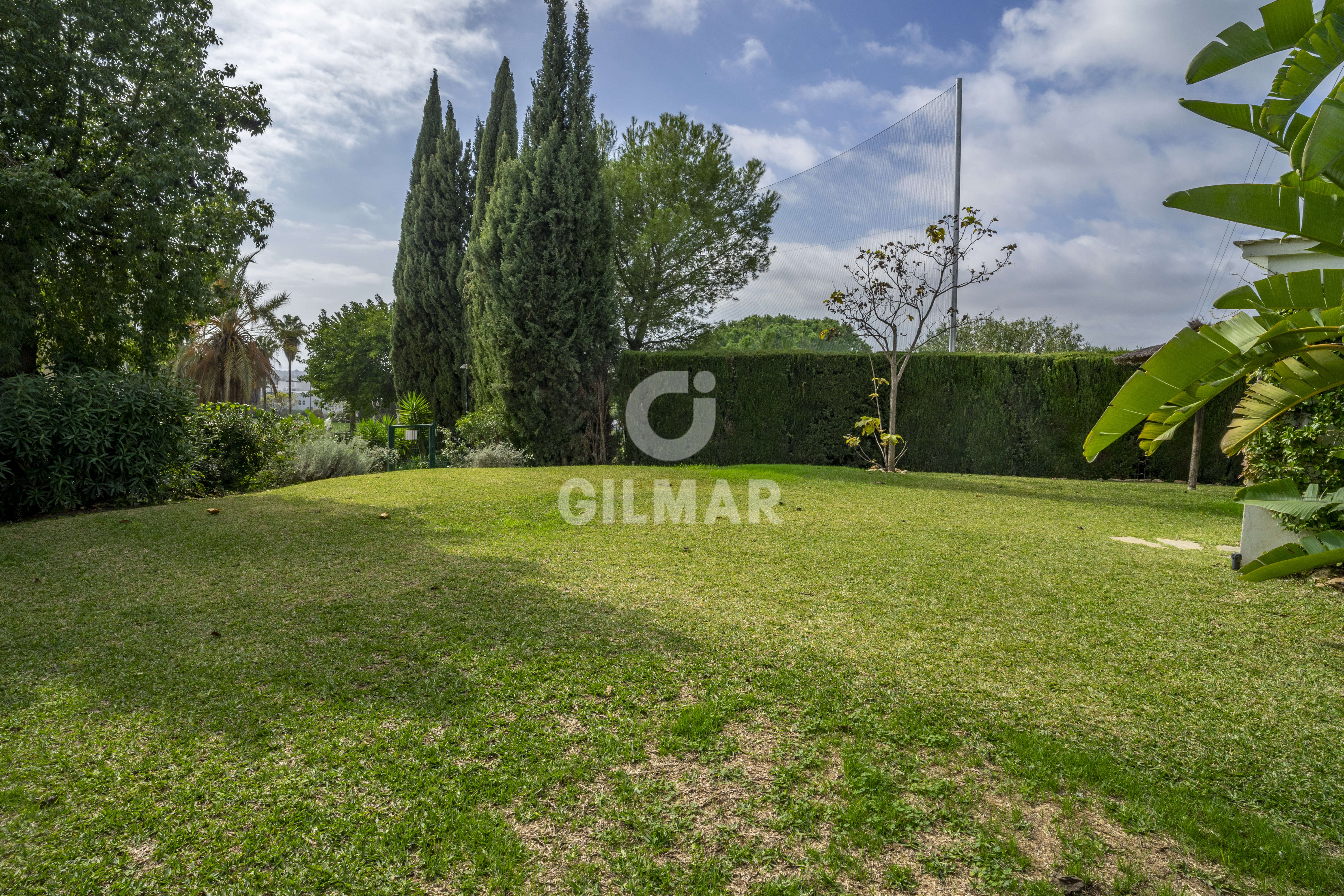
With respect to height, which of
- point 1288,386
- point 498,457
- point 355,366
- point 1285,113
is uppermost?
point 355,366

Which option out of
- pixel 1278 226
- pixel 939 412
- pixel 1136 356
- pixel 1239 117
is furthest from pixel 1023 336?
pixel 1278 226

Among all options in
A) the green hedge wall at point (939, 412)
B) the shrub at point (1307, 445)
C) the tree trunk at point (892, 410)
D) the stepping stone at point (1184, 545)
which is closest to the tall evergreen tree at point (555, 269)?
the green hedge wall at point (939, 412)

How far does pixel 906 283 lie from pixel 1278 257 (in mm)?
5953

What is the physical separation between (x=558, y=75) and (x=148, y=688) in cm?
1406

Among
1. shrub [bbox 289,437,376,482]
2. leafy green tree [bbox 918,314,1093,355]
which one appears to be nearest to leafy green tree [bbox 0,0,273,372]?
shrub [bbox 289,437,376,482]

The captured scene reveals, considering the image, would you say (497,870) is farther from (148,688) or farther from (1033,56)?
(1033,56)

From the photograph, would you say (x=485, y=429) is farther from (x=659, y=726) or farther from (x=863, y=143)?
(x=863, y=143)

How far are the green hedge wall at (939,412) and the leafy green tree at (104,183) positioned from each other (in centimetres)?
776

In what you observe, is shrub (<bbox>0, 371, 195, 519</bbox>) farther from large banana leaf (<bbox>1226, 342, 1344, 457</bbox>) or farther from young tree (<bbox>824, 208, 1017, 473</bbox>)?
young tree (<bbox>824, 208, 1017, 473</bbox>)

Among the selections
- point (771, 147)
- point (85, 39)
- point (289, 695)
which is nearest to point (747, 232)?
point (771, 147)

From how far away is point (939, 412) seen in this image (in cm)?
1256

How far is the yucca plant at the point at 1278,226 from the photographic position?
2.08m

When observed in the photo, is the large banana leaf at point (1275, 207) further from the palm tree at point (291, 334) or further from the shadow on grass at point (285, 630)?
the palm tree at point (291, 334)

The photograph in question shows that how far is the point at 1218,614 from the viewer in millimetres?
3646
